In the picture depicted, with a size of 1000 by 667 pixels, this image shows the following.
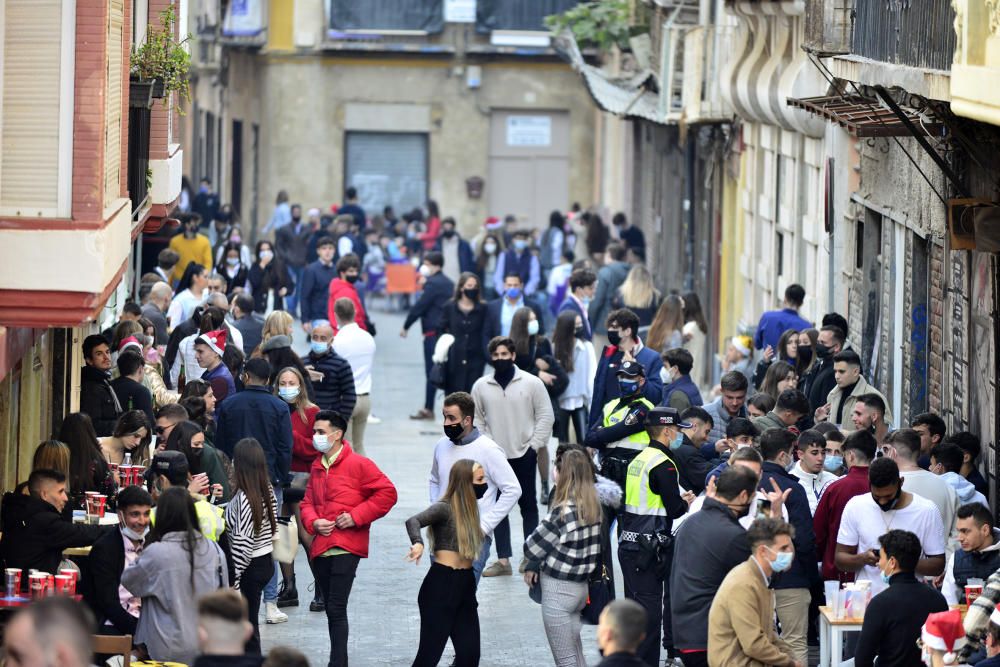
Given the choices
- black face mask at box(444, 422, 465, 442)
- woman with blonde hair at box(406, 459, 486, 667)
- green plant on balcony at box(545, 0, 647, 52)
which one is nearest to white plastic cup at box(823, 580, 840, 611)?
woman with blonde hair at box(406, 459, 486, 667)

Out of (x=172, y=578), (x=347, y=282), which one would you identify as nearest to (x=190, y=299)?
(x=347, y=282)

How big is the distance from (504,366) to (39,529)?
5053mm

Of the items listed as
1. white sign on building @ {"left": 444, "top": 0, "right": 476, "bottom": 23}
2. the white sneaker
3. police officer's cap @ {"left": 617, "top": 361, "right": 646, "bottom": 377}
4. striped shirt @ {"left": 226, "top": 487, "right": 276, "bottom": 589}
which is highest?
white sign on building @ {"left": 444, "top": 0, "right": 476, "bottom": 23}

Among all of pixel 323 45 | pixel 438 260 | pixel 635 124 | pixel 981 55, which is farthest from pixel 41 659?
pixel 323 45

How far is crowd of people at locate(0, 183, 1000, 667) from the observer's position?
9.67m

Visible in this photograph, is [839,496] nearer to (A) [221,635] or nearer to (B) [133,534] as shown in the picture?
(B) [133,534]

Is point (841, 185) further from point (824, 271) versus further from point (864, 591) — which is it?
point (864, 591)

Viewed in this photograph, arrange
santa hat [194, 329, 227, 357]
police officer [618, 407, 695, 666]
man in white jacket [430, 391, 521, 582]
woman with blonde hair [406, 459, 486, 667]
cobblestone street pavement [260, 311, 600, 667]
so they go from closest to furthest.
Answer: woman with blonde hair [406, 459, 486, 667]
police officer [618, 407, 695, 666]
man in white jacket [430, 391, 521, 582]
cobblestone street pavement [260, 311, 600, 667]
santa hat [194, 329, 227, 357]

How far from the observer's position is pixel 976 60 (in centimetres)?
1091

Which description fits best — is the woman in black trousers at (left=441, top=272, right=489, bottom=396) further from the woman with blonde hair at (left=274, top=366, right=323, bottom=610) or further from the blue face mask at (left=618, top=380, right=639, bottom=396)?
the blue face mask at (left=618, top=380, right=639, bottom=396)

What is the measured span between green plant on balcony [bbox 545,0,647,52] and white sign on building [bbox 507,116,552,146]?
10.4m

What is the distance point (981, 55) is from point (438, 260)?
11915 mm

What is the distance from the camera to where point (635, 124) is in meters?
39.8

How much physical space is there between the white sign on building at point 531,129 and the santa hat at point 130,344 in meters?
31.0
